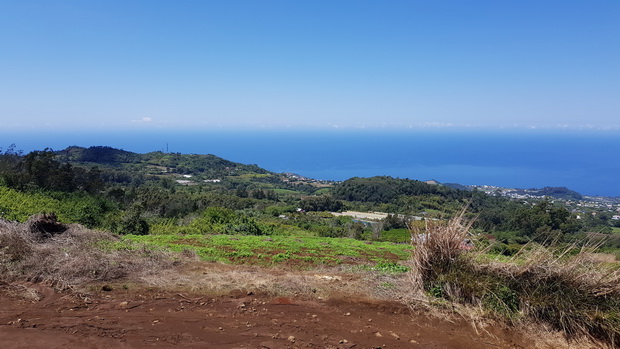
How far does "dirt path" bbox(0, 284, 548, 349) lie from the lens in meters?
5.38

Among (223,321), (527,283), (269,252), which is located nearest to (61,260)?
(223,321)

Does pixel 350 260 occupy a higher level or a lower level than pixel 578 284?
lower

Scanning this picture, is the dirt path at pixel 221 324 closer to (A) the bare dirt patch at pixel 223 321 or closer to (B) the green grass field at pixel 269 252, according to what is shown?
(A) the bare dirt patch at pixel 223 321

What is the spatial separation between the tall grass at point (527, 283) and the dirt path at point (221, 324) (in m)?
0.63

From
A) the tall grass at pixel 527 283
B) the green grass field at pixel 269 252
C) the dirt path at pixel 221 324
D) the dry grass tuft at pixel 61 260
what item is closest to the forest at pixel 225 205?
the tall grass at pixel 527 283

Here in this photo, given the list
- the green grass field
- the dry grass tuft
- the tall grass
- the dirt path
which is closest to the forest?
the tall grass

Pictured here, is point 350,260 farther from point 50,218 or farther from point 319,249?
point 50,218

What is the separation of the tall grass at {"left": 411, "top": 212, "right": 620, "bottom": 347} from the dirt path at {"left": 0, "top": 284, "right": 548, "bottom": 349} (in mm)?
634

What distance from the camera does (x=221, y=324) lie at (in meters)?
6.02

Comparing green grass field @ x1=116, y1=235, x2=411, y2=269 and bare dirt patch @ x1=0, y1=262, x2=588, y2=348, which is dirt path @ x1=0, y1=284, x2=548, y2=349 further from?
green grass field @ x1=116, y1=235, x2=411, y2=269

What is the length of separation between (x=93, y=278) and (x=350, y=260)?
23.7ft

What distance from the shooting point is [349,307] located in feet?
23.3

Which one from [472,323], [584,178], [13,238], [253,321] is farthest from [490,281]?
[584,178]

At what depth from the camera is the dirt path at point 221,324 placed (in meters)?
5.38
